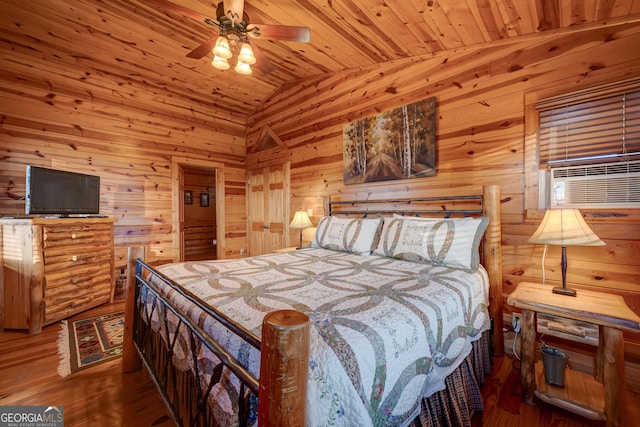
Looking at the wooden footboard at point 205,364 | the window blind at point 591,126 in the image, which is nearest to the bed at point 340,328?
the wooden footboard at point 205,364

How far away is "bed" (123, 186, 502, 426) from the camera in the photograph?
750 mm

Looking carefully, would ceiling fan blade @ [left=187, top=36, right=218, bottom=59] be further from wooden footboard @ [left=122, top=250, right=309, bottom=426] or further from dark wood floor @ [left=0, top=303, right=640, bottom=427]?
dark wood floor @ [left=0, top=303, right=640, bottom=427]

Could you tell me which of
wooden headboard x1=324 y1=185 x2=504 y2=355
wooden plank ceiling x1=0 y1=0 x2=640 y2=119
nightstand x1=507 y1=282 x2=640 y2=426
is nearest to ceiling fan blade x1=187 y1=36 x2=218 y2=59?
wooden plank ceiling x1=0 y1=0 x2=640 y2=119

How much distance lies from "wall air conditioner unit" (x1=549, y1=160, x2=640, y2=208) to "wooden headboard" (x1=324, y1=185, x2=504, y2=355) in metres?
0.40

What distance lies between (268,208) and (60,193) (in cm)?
264

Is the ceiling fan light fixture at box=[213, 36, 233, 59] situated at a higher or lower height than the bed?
higher

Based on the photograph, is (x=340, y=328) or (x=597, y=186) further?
(x=597, y=186)

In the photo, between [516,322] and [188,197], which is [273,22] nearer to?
[516,322]

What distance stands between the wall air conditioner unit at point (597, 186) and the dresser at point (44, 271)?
14.8 ft

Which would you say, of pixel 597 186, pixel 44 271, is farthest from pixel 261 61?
pixel 44 271

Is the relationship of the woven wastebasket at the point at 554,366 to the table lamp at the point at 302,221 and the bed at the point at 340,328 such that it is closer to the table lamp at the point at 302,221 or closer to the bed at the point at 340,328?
the bed at the point at 340,328

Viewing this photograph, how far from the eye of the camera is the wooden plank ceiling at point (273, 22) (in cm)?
190

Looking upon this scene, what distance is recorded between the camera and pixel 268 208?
15.4ft

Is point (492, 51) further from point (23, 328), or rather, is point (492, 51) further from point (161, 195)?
point (23, 328)
